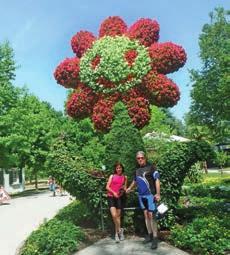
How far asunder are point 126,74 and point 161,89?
919mm

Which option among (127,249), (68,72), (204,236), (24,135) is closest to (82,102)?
(68,72)

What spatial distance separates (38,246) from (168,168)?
3.42m

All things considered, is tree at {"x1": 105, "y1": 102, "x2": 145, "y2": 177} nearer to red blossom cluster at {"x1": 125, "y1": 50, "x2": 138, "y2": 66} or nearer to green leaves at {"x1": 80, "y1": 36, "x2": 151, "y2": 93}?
green leaves at {"x1": 80, "y1": 36, "x2": 151, "y2": 93}

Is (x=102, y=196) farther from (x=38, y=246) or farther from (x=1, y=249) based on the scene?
(x=1, y=249)

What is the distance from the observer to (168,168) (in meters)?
11.7

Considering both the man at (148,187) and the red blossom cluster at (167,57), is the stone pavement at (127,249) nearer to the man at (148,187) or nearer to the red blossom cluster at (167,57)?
the man at (148,187)

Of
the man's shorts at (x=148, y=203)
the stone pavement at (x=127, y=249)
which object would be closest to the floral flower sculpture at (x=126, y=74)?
the man's shorts at (x=148, y=203)

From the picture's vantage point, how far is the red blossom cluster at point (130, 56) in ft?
40.5

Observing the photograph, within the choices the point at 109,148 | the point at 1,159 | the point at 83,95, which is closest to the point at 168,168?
the point at 109,148

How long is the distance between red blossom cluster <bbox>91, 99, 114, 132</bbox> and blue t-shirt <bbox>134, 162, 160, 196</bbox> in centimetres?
216

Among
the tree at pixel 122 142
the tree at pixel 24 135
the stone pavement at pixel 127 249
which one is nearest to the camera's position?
the stone pavement at pixel 127 249

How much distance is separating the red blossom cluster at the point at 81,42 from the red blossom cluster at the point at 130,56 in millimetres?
1063

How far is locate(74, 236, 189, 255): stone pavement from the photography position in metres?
9.69

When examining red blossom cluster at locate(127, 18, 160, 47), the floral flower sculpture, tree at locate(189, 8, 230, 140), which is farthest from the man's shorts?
tree at locate(189, 8, 230, 140)
